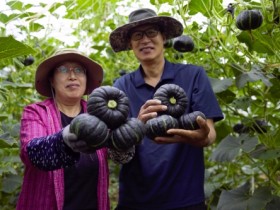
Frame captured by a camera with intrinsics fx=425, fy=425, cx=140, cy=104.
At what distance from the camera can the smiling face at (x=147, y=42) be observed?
2.30 meters

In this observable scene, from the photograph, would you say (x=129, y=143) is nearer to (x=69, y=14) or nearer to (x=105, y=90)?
(x=105, y=90)

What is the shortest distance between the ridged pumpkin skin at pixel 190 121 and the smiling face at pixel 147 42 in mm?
425

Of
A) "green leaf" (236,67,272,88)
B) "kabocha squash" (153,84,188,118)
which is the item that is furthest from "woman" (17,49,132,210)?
"green leaf" (236,67,272,88)

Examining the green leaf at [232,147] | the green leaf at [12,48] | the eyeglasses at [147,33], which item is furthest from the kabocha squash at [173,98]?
the green leaf at [12,48]

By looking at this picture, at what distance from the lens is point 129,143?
173 centimetres

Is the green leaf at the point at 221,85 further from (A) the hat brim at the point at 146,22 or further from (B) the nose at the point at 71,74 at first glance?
(B) the nose at the point at 71,74

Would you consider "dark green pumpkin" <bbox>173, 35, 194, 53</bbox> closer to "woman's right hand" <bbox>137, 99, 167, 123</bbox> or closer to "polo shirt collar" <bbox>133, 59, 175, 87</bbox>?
"polo shirt collar" <bbox>133, 59, 175, 87</bbox>

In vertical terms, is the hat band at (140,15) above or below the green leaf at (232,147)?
above

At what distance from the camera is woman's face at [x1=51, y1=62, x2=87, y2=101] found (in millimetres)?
2172

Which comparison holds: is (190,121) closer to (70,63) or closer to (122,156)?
(122,156)

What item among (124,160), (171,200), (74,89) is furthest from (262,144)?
(74,89)

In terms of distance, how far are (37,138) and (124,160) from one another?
45cm

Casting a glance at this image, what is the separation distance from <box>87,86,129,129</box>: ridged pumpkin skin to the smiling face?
1.70 feet

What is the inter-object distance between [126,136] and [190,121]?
43 cm
